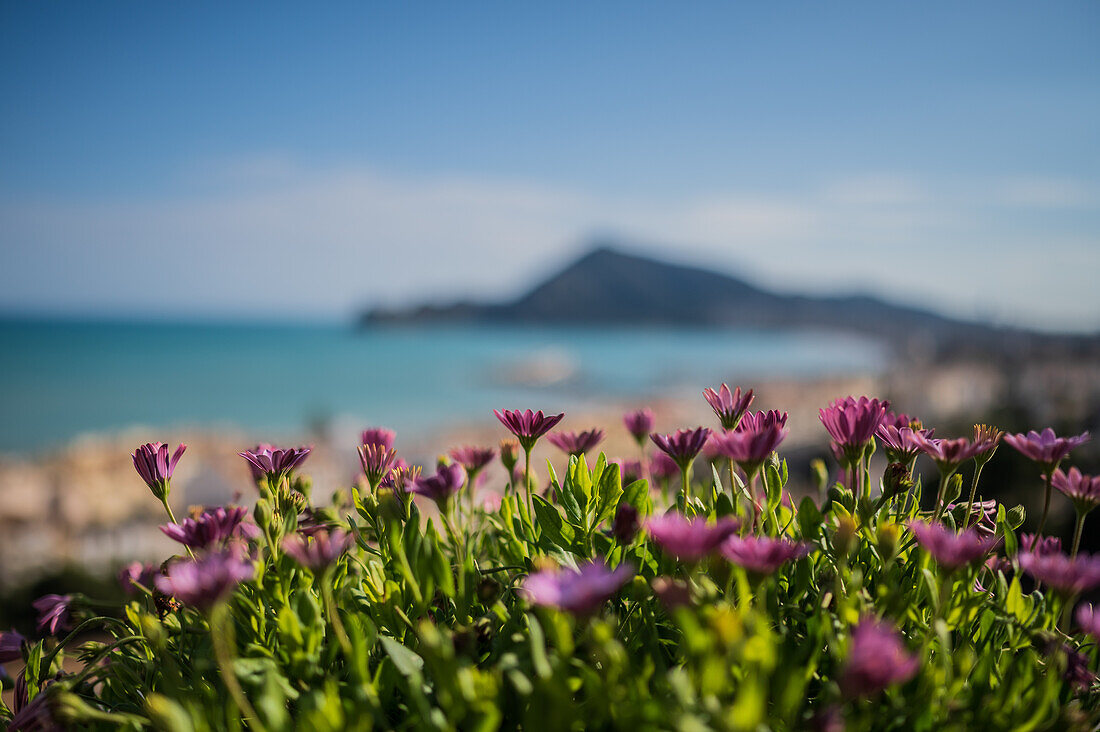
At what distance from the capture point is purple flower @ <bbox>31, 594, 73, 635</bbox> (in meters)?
1.21

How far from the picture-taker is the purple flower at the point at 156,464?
44.6 inches

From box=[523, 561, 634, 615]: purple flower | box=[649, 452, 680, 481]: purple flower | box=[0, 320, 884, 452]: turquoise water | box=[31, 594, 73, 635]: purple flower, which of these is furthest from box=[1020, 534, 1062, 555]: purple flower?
box=[0, 320, 884, 452]: turquoise water

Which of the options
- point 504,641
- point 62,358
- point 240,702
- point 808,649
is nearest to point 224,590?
point 240,702

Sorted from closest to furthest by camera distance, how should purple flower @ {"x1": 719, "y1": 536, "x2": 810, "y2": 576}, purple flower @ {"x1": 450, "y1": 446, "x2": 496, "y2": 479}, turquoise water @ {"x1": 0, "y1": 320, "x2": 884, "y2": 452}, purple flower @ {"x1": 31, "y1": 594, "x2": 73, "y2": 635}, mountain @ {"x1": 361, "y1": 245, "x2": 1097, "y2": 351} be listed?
purple flower @ {"x1": 719, "y1": 536, "x2": 810, "y2": 576} → purple flower @ {"x1": 31, "y1": 594, "x2": 73, "y2": 635} → purple flower @ {"x1": 450, "y1": 446, "x2": 496, "y2": 479} → turquoise water @ {"x1": 0, "y1": 320, "x2": 884, "y2": 452} → mountain @ {"x1": 361, "y1": 245, "x2": 1097, "y2": 351}

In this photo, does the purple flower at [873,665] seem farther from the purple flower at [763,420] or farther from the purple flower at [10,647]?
the purple flower at [10,647]

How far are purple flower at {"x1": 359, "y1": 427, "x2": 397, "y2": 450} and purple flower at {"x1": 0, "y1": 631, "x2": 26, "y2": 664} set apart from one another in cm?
65

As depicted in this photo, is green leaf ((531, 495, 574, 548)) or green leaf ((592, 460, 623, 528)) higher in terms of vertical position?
green leaf ((592, 460, 623, 528))

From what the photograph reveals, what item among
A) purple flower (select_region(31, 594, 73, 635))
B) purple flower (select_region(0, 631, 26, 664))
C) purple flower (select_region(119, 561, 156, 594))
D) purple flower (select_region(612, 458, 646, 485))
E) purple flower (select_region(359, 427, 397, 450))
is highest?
purple flower (select_region(359, 427, 397, 450))

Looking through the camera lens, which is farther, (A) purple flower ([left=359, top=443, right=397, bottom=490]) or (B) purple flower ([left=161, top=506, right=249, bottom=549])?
(A) purple flower ([left=359, top=443, right=397, bottom=490])

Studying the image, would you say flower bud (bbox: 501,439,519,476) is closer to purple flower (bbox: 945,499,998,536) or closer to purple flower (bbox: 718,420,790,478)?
purple flower (bbox: 718,420,790,478)

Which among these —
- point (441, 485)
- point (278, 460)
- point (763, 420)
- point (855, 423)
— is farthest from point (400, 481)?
point (855, 423)

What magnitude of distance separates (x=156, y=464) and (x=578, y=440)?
71 cm

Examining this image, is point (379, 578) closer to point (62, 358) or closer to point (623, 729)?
point (623, 729)

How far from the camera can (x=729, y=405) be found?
1.13 metres
